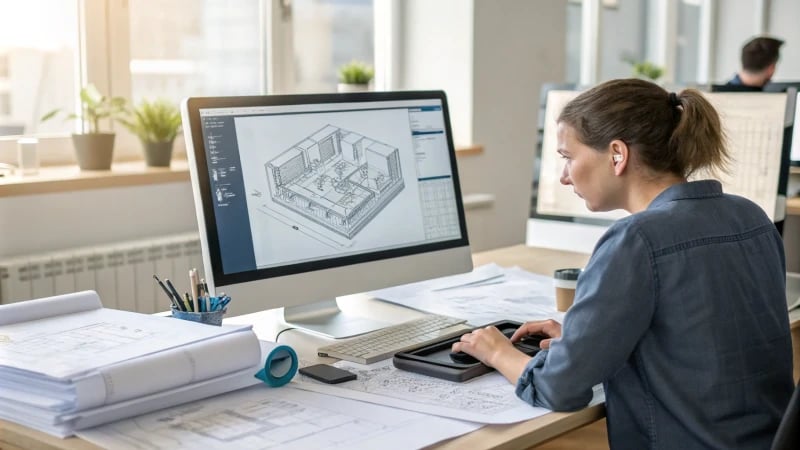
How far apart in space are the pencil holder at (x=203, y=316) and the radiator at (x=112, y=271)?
1239 mm

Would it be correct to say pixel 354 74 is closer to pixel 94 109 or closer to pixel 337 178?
pixel 94 109

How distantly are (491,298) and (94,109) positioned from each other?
1.53 m

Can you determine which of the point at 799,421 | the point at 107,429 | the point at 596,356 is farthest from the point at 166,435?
the point at 799,421

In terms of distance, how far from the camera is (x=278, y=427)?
131 cm

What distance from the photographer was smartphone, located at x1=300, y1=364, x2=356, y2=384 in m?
1.53

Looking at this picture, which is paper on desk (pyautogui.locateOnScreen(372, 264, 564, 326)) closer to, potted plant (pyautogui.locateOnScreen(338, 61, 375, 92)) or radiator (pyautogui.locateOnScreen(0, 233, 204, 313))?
radiator (pyautogui.locateOnScreen(0, 233, 204, 313))

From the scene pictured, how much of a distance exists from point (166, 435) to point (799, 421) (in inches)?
30.5

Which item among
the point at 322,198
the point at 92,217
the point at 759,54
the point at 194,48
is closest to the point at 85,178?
the point at 92,217

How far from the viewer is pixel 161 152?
3.17m

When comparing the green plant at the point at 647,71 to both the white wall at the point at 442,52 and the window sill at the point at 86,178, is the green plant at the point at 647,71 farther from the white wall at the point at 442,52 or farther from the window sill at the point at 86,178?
the window sill at the point at 86,178

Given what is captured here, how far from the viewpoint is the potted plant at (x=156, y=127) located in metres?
3.15

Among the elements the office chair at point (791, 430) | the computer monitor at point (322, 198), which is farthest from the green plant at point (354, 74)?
the office chair at point (791, 430)

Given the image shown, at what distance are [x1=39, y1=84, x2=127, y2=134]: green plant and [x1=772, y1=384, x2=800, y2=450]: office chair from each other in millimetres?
2352

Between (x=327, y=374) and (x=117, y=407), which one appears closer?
(x=117, y=407)
